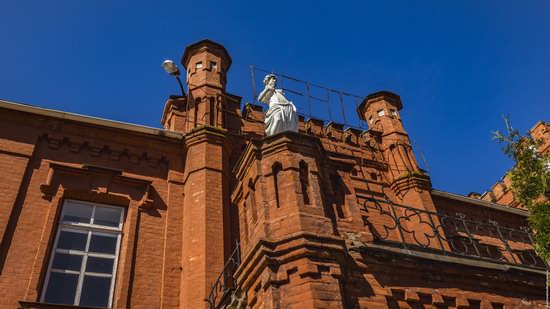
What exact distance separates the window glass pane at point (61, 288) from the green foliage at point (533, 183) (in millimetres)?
7858

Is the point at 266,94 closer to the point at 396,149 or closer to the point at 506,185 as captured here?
the point at 396,149

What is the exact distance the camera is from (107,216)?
9844 mm

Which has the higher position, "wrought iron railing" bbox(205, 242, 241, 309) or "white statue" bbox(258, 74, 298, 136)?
"white statue" bbox(258, 74, 298, 136)

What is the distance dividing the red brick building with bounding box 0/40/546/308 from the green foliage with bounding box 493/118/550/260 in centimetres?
55

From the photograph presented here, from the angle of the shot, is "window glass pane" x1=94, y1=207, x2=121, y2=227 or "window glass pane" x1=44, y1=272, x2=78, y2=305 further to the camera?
"window glass pane" x1=94, y1=207, x2=121, y2=227

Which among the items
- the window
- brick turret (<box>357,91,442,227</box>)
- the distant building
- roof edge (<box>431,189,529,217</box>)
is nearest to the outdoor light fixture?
the window

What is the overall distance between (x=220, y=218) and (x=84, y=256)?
2713 mm

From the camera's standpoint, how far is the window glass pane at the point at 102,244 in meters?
9.23

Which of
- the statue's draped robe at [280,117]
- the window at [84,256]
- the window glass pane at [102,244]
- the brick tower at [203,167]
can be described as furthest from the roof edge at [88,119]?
the statue's draped robe at [280,117]

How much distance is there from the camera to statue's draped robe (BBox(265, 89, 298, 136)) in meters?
7.96

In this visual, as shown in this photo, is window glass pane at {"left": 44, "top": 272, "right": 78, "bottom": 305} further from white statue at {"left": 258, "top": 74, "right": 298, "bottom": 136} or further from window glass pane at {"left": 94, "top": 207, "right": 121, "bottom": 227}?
white statue at {"left": 258, "top": 74, "right": 298, "bottom": 136}

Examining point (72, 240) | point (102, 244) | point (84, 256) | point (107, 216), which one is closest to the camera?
point (84, 256)

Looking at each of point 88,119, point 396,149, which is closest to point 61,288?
point 88,119

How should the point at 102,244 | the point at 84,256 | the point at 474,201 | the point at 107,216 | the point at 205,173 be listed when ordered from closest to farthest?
the point at 84,256, the point at 102,244, the point at 107,216, the point at 205,173, the point at 474,201
